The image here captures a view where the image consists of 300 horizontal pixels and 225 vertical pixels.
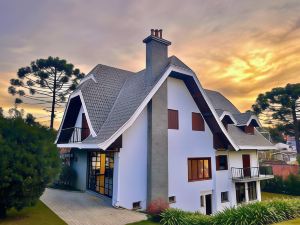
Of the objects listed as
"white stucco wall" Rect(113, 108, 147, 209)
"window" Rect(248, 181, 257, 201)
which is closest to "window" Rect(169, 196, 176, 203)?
"white stucco wall" Rect(113, 108, 147, 209)

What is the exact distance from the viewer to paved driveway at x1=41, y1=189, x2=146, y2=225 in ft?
40.0

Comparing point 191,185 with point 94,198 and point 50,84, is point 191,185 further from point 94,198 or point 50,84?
point 50,84

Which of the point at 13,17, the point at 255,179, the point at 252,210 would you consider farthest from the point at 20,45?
the point at 255,179

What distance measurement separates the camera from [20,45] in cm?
1867

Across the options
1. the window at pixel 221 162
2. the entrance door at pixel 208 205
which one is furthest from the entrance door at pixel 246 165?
the entrance door at pixel 208 205

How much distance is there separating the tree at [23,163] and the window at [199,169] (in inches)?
435

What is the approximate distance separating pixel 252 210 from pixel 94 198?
1084 centimetres

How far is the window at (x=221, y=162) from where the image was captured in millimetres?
21641

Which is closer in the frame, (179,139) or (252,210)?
(252,210)

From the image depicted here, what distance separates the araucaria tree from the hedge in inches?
1120

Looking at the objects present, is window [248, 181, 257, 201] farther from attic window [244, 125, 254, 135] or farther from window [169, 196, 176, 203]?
window [169, 196, 176, 203]

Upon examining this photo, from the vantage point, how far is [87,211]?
45.1 ft

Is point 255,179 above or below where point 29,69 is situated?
below

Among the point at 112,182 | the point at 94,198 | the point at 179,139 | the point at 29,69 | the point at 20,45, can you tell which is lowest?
the point at 94,198
